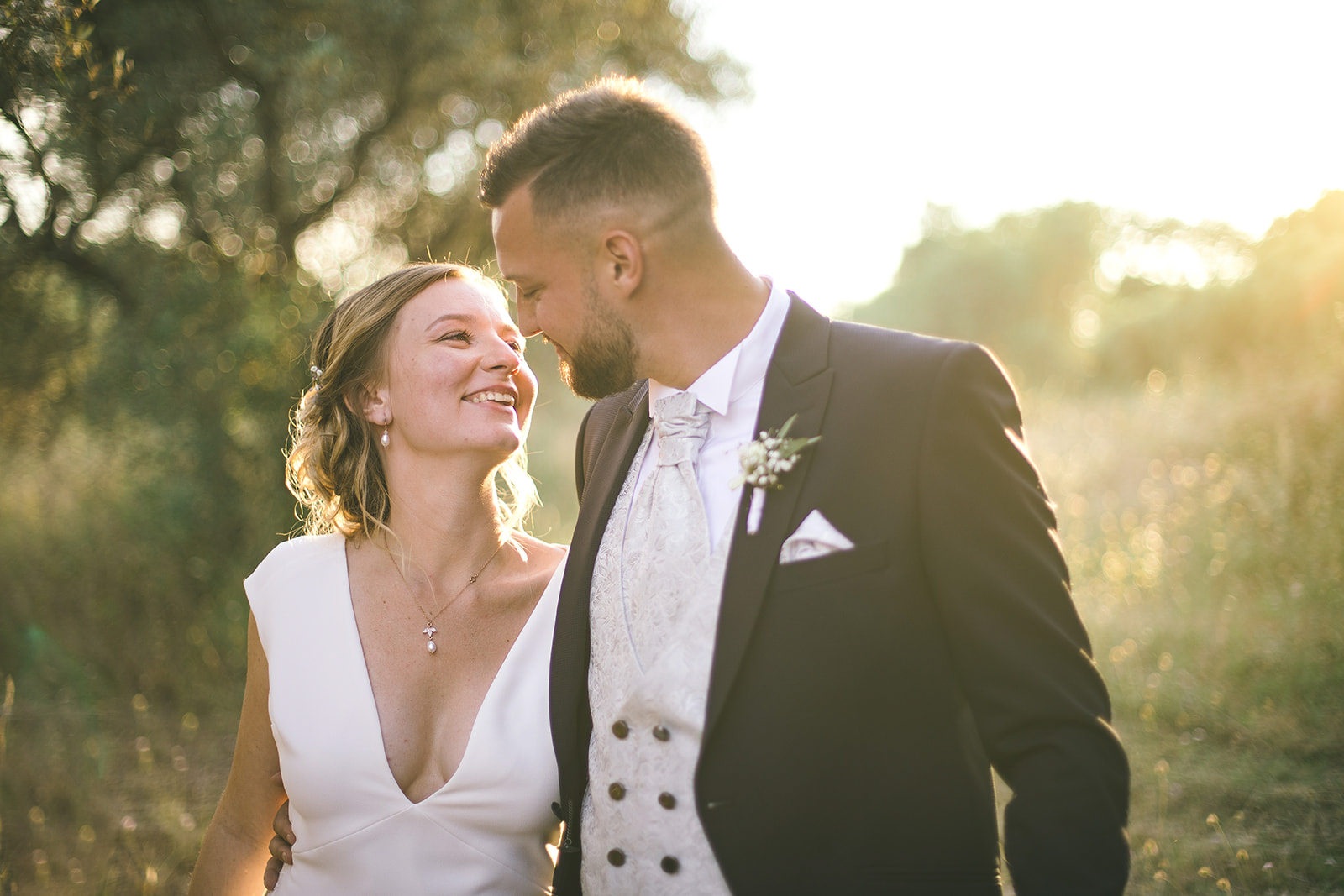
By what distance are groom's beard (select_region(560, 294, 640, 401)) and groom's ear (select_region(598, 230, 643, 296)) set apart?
0.08 metres

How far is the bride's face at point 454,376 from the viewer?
2891 mm

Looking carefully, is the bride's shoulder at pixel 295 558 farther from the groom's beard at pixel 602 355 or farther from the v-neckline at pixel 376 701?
the groom's beard at pixel 602 355

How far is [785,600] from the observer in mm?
1829

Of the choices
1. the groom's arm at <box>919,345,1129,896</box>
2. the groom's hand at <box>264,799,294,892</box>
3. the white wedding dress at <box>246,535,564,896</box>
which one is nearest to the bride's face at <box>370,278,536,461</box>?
the white wedding dress at <box>246,535,564,896</box>

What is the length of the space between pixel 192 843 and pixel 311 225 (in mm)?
4975

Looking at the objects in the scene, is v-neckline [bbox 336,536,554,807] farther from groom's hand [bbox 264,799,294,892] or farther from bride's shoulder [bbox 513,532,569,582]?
groom's hand [bbox 264,799,294,892]

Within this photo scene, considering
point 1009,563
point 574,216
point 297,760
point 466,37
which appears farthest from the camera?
point 466,37

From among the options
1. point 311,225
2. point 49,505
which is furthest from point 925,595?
point 49,505

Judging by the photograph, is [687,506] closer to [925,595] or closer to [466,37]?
[925,595]

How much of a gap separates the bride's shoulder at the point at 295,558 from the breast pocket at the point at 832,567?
187 centimetres

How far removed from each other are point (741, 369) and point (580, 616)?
2.59 feet

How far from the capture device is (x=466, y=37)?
6629mm

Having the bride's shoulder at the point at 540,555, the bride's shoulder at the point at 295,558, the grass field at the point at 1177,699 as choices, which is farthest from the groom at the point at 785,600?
the grass field at the point at 1177,699

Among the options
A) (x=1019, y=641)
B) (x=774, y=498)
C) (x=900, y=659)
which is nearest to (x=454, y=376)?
(x=774, y=498)
